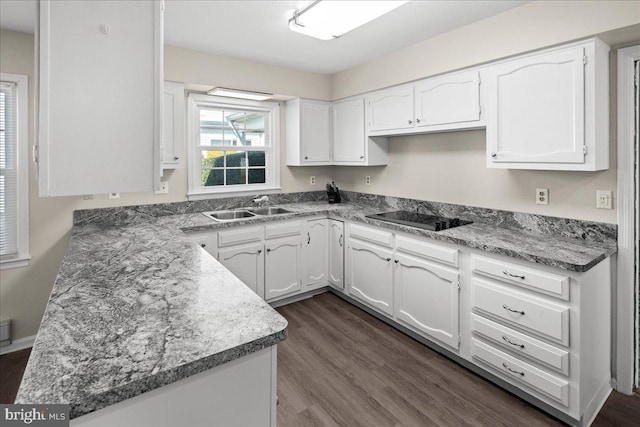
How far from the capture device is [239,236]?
316 centimetres

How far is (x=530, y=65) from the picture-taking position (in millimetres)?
2268

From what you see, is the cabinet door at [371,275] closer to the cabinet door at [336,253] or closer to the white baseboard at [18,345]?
the cabinet door at [336,253]

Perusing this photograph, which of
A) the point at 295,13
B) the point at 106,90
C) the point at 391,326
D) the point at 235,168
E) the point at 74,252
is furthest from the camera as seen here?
the point at 235,168

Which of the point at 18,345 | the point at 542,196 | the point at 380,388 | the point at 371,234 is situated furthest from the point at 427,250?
the point at 18,345

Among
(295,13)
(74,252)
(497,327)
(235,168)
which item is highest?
(295,13)

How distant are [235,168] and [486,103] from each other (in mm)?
2552

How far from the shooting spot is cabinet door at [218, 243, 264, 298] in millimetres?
3111

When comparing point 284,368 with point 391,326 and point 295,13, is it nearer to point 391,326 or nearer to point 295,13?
point 391,326

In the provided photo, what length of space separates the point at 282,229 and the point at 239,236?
44 cm

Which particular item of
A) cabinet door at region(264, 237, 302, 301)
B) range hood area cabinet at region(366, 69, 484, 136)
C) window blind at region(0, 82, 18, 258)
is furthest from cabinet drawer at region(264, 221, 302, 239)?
window blind at region(0, 82, 18, 258)

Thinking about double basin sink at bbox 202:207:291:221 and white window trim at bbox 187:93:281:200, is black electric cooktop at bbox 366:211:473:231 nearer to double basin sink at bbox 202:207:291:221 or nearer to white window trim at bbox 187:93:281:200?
double basin sink at bbox 202:207:291:221

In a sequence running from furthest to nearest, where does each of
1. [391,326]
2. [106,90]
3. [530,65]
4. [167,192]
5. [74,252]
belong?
[167,192], [391,326], [530,65], [74,252], [106,90]

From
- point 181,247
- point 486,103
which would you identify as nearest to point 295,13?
point 486,103

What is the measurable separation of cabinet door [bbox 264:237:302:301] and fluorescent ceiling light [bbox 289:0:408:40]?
186 cm
